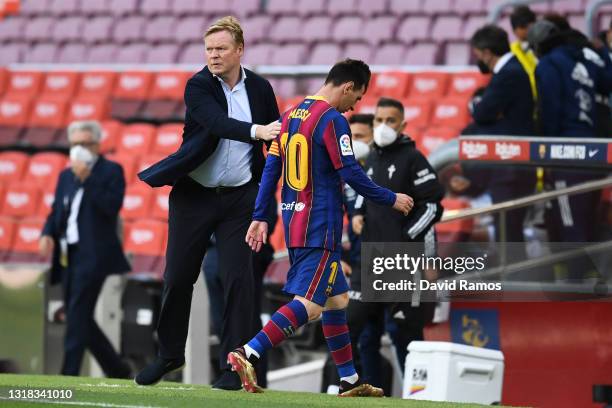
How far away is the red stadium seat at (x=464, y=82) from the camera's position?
1441 cm

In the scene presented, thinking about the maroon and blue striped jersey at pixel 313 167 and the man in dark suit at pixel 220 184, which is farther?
the man in dark suit at pixel 220 184

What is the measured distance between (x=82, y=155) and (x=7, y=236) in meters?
5.37

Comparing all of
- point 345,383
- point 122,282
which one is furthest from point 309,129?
point 122,282

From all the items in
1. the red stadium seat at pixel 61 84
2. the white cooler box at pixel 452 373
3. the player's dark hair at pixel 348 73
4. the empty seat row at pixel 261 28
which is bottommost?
the white cooler box at pixel 452 373

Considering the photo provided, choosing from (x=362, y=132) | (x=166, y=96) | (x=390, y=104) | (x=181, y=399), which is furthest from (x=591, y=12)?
(x=166, y=96)

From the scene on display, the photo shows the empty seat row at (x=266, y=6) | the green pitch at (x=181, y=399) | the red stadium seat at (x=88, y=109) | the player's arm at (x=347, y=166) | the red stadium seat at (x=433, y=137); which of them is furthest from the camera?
the red stadium seat at (x=88, y=109)

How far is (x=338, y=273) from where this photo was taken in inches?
247

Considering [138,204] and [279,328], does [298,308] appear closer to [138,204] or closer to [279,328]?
[279,328]

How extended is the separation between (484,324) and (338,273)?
Answer: 7.25ft

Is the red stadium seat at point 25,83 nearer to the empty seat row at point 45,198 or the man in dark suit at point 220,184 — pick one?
the empty seat row at point 45,198

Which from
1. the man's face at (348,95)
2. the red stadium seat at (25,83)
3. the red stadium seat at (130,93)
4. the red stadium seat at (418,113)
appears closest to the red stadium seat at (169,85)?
the red stadium seat at (130,93)

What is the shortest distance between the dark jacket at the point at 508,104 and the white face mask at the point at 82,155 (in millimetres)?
2480

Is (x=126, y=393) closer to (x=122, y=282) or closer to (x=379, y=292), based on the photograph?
(x=379, y=292)

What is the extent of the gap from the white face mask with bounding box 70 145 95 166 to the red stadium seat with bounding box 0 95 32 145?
25.2ft
